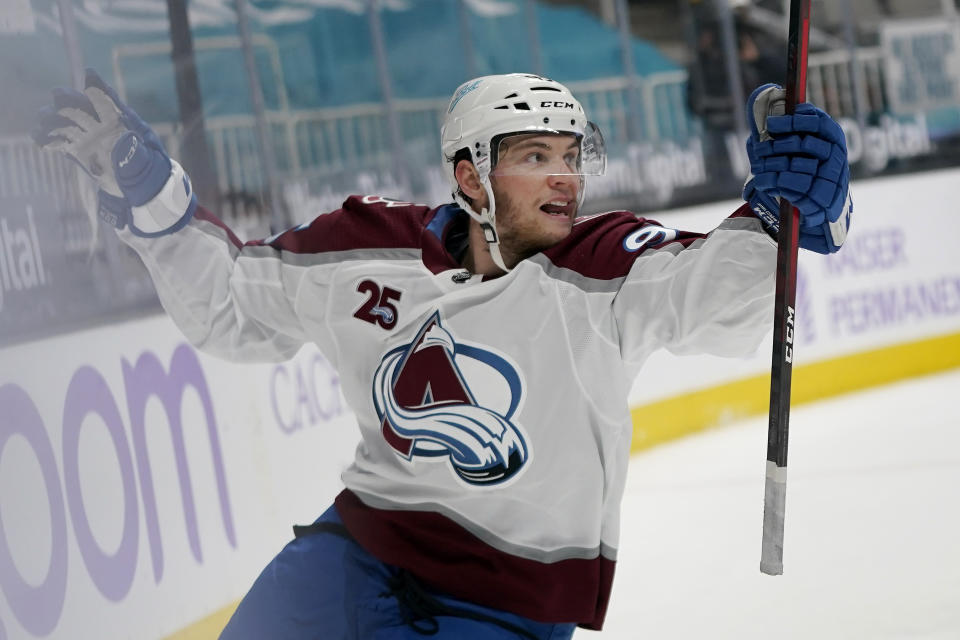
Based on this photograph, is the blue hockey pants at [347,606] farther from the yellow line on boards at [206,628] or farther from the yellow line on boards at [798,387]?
the yellow line on boards at [798,387]

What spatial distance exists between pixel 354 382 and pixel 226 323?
0.27m

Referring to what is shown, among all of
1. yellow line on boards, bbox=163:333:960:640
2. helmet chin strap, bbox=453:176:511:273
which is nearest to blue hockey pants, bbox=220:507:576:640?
helmet chin strap, bbox=453:176:511:273

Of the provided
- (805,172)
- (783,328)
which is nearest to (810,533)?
(783,328)

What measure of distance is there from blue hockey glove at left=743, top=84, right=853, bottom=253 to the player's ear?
452 mm

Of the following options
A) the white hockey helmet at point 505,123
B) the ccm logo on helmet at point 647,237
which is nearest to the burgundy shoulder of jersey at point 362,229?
the white hockey helmet at point 505,123

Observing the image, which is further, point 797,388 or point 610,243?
point 797,388

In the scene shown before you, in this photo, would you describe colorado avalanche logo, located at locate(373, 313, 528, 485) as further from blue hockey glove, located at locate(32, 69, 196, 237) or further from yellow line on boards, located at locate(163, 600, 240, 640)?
yellow line on boards, located at locate(163, 600, 240, 640)

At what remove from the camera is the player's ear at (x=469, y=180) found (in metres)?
2.05

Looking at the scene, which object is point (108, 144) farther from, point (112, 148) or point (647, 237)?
point (647, 237)

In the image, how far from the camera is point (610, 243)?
1.94 meters

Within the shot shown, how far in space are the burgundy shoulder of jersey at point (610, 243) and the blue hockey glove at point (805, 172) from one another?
153 mm

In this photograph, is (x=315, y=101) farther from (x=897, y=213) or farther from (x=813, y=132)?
(x=897, y=213)

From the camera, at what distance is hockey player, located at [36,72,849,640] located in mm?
1876

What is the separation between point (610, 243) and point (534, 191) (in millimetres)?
148
